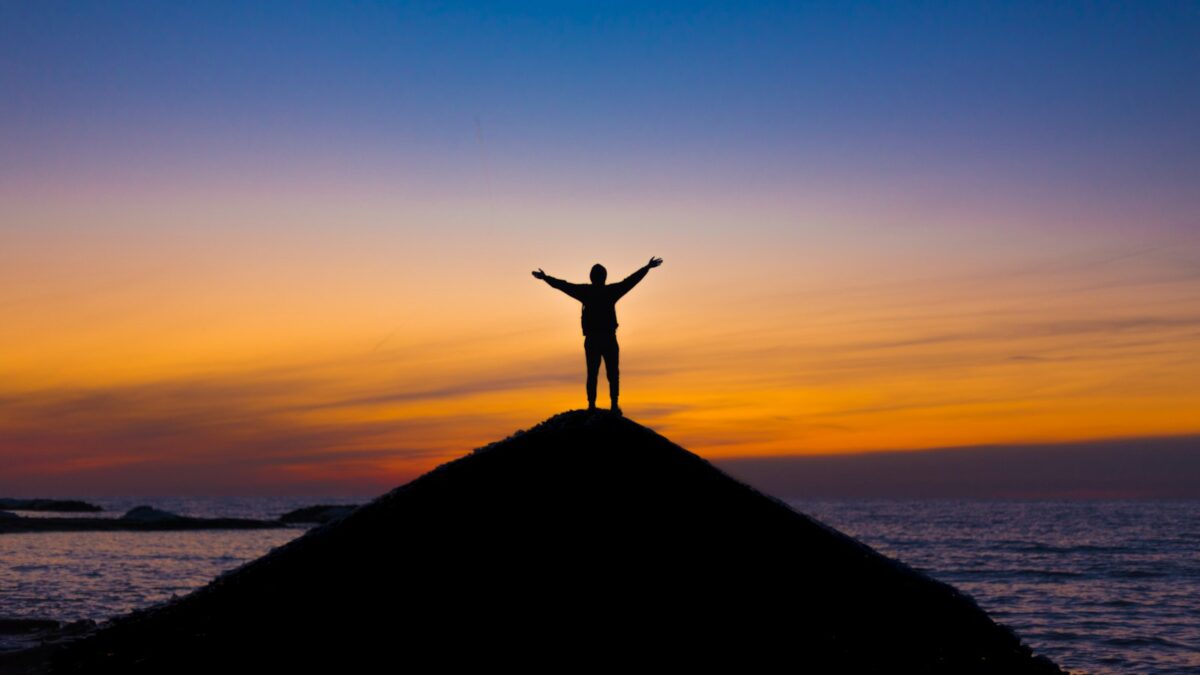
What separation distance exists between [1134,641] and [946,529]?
7156cm

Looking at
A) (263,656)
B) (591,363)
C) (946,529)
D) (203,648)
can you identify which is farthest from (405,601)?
(946,529)

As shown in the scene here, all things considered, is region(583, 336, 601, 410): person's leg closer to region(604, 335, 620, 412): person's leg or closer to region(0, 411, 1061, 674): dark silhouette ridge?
region(604, 335, 620, 412): person's leg

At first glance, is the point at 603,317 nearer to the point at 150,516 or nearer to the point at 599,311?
the point at 599,311

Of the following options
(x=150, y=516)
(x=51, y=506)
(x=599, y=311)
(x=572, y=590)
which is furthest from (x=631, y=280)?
(x=51, y=506)

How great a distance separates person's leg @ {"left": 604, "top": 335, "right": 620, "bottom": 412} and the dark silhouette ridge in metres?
1.45

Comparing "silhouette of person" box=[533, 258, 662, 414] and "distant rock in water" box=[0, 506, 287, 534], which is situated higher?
"silhouette of person" box=[533, 258, 662, 414]

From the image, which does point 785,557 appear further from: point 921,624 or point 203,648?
point 203,648

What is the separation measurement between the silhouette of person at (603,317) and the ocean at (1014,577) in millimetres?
18241

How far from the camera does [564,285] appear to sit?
1253 centimetres

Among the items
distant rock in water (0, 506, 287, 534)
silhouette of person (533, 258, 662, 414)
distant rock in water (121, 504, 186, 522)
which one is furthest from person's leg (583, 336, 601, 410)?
distant rock in water (121, 504, 186, 522)

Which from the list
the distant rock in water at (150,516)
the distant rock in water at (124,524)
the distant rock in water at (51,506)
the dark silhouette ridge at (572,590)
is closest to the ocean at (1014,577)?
the distant rock in water at (124,524)

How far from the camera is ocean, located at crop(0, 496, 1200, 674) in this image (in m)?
28.9

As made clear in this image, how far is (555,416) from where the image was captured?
11852mm

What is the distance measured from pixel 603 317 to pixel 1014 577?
42511 mm
